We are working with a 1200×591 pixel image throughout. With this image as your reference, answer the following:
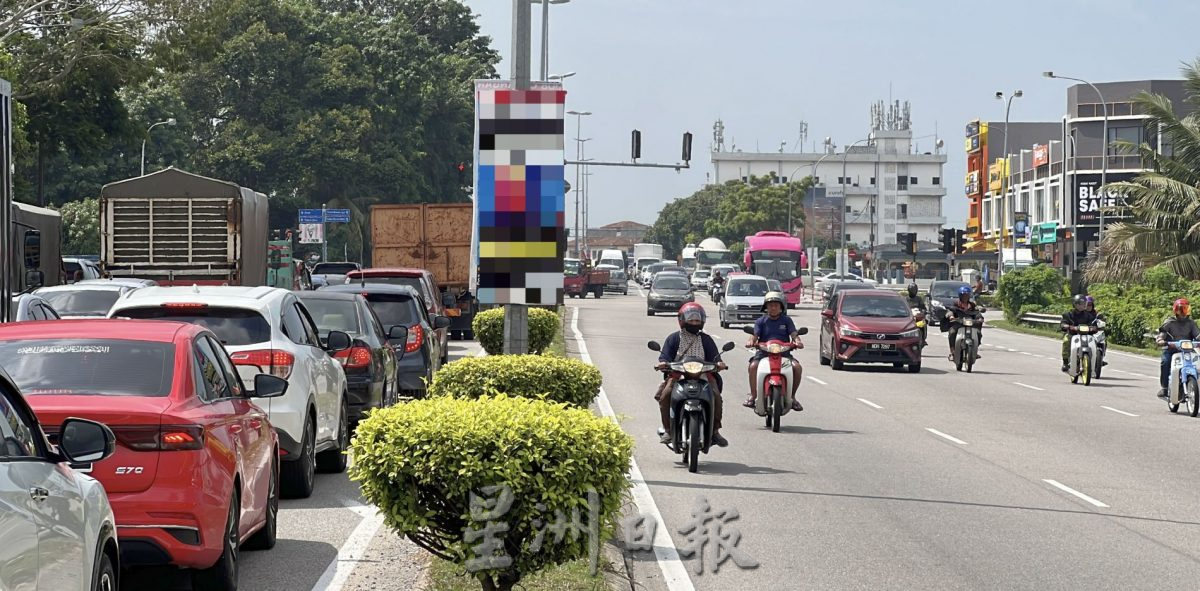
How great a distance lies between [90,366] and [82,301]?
51.1 feet

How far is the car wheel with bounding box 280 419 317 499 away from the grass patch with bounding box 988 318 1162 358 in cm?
3053

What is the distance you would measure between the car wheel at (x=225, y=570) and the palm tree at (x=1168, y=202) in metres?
37.4

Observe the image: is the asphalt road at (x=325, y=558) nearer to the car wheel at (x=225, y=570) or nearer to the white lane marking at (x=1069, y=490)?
the car wheel at (x=225, y=570)

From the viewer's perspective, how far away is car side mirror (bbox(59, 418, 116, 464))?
239 inches

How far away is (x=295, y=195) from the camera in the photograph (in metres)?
77.2

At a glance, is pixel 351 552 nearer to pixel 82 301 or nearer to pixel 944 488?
pixel 944 488

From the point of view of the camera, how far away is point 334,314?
17.2 metres

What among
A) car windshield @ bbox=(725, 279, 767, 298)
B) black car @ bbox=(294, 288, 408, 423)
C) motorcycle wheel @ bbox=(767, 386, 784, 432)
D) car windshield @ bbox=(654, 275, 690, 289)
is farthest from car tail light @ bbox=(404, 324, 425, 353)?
car windshield @ bbox=(654, 275, 690, 289)

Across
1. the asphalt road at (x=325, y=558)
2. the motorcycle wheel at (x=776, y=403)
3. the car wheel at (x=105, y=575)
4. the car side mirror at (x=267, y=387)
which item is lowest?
the asphalt road at (x=325, y=558)

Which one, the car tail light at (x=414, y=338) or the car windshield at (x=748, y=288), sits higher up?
the car windshield at (x=748, y=288)

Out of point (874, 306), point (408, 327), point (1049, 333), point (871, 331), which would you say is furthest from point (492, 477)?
point (1049, 333)

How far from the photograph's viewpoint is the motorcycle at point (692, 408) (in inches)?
580

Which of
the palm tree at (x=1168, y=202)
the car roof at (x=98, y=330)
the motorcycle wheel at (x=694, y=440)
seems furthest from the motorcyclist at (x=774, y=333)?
the palm tree at (x=1168, y=202)

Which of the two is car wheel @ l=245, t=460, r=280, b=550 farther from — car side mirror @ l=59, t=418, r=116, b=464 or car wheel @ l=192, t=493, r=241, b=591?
car side mirror @ l=59, t=418, r=116, b=464
